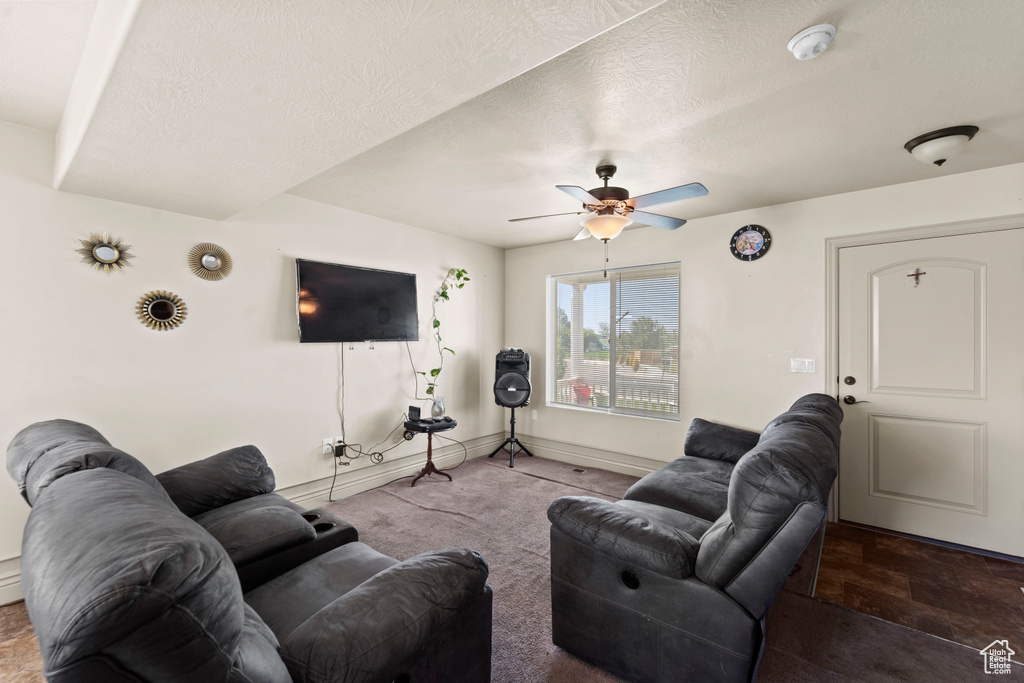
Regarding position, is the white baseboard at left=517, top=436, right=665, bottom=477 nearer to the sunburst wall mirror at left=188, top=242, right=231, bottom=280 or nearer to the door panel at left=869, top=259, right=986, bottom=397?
the door panel at left=869, top=259, right=986, bottom=397

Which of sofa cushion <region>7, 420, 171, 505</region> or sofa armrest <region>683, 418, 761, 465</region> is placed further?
sofa armrest <region>683, 418, 761, 465</region>

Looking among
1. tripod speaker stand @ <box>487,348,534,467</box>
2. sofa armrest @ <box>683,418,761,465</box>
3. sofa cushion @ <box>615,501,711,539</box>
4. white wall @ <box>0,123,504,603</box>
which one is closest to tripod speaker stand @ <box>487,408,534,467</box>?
tripod speaker stand @ <box>487,348,534,467</box>

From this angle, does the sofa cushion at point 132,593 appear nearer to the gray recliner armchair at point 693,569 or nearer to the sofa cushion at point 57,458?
→ the sofa cushion at point 57,458

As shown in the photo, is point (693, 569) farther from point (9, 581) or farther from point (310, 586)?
point (9, 581)

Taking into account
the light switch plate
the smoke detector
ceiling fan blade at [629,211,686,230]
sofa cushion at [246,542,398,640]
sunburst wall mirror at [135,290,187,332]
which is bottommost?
sofa cushion at [246,542,398,640]

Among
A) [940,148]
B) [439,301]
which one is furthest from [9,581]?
[940,148]

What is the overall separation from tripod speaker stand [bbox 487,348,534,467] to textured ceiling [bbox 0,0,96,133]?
11.7 feet

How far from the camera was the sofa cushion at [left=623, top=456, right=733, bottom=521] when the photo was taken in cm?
232

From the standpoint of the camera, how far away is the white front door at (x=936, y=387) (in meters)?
2.69

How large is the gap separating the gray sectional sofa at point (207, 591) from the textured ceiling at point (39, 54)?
4.87 feet

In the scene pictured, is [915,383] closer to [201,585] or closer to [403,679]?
[403,679]

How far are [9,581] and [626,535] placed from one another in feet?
10.1

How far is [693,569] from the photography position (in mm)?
1534

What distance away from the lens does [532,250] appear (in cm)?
495
